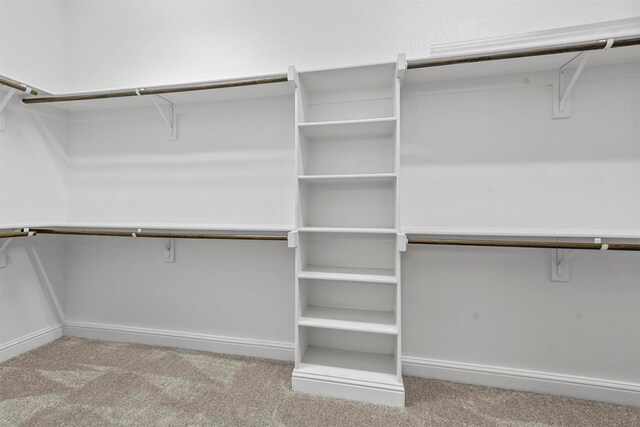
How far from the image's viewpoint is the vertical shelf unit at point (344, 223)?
1.65m

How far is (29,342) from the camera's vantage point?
2064 mm

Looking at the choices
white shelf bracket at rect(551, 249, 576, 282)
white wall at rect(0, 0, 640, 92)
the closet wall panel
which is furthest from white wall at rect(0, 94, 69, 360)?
white shelf bracket at rect(551, 249, 576, 282)

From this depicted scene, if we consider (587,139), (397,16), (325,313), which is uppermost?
(397,16)

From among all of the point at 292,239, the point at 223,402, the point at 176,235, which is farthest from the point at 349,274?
the point at 176,235

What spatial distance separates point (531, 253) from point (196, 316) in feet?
7.31

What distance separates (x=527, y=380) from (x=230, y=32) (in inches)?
115

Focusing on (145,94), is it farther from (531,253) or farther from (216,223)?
(531,253)

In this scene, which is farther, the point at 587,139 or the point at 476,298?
the point at 476,298

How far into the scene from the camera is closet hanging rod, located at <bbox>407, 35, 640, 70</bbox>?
1291 millimetres

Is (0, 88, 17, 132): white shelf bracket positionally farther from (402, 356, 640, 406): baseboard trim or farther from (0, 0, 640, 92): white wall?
Answer: (402, 356, 640, 406): baseboard trim

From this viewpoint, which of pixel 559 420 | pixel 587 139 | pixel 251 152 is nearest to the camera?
pixel 559 420

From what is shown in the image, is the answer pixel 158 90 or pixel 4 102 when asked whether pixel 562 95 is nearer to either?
pixel 158 90

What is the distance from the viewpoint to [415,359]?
180cm

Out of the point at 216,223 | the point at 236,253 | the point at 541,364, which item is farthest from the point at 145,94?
the point at 541,364
